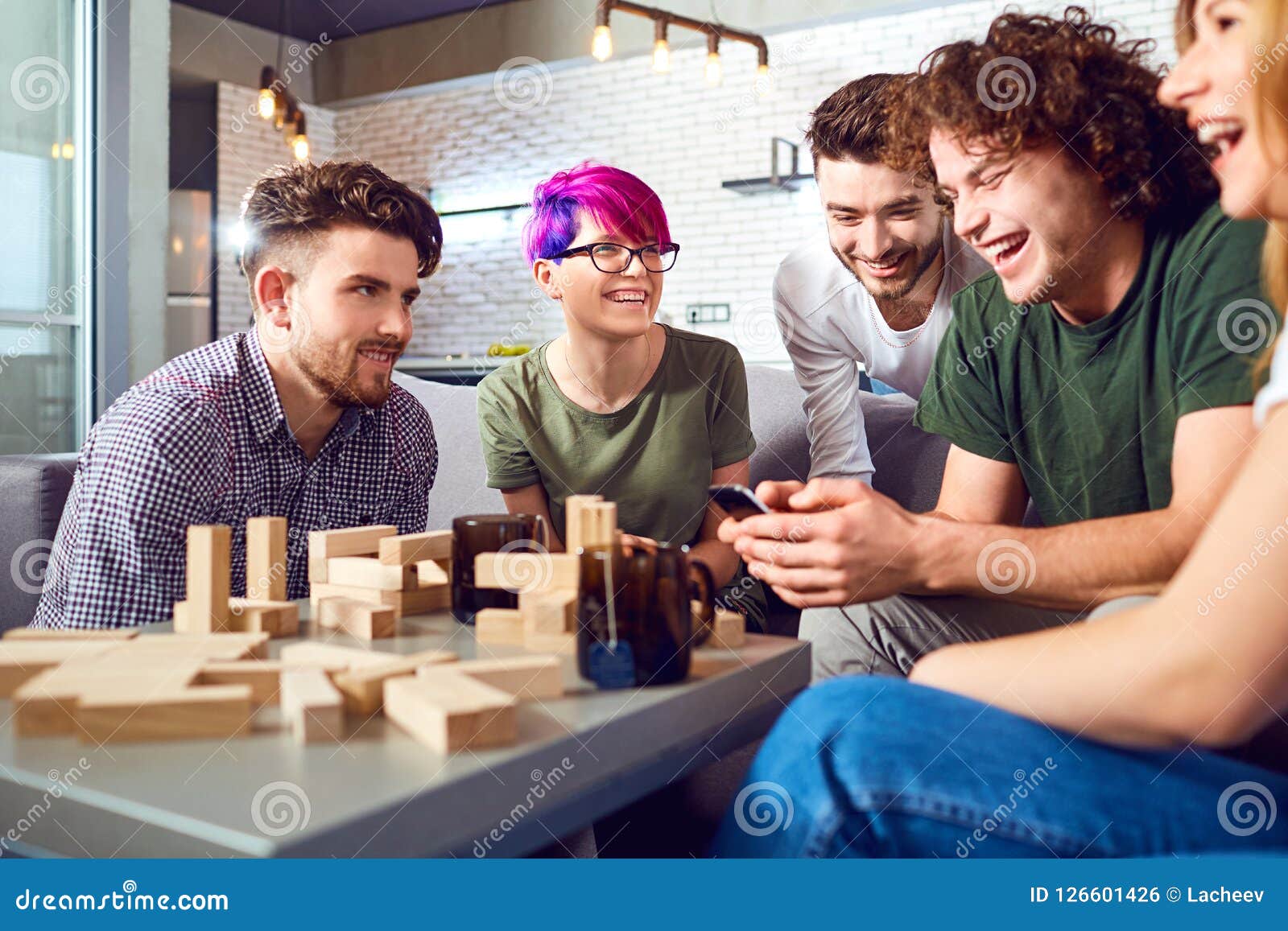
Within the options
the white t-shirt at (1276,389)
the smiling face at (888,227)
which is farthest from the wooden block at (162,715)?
the smiling face at (888,227)

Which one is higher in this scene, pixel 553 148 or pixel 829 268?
pixel 553 148

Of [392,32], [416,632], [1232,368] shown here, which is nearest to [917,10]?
[392,32]

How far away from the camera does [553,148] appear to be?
735cm

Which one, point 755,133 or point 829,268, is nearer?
point 829,268

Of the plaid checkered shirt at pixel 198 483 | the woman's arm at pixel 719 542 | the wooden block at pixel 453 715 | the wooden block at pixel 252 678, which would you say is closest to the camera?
the wooden block at pixel 453 715

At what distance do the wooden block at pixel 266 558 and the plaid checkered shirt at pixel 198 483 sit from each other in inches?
12.0

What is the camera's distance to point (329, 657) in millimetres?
1000

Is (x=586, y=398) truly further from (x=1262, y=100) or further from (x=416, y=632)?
(x=1262, y=100)

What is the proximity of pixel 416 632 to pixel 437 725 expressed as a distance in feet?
1.46

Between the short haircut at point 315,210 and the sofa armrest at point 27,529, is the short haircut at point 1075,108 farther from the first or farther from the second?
the sofa armrest at point 27,529
